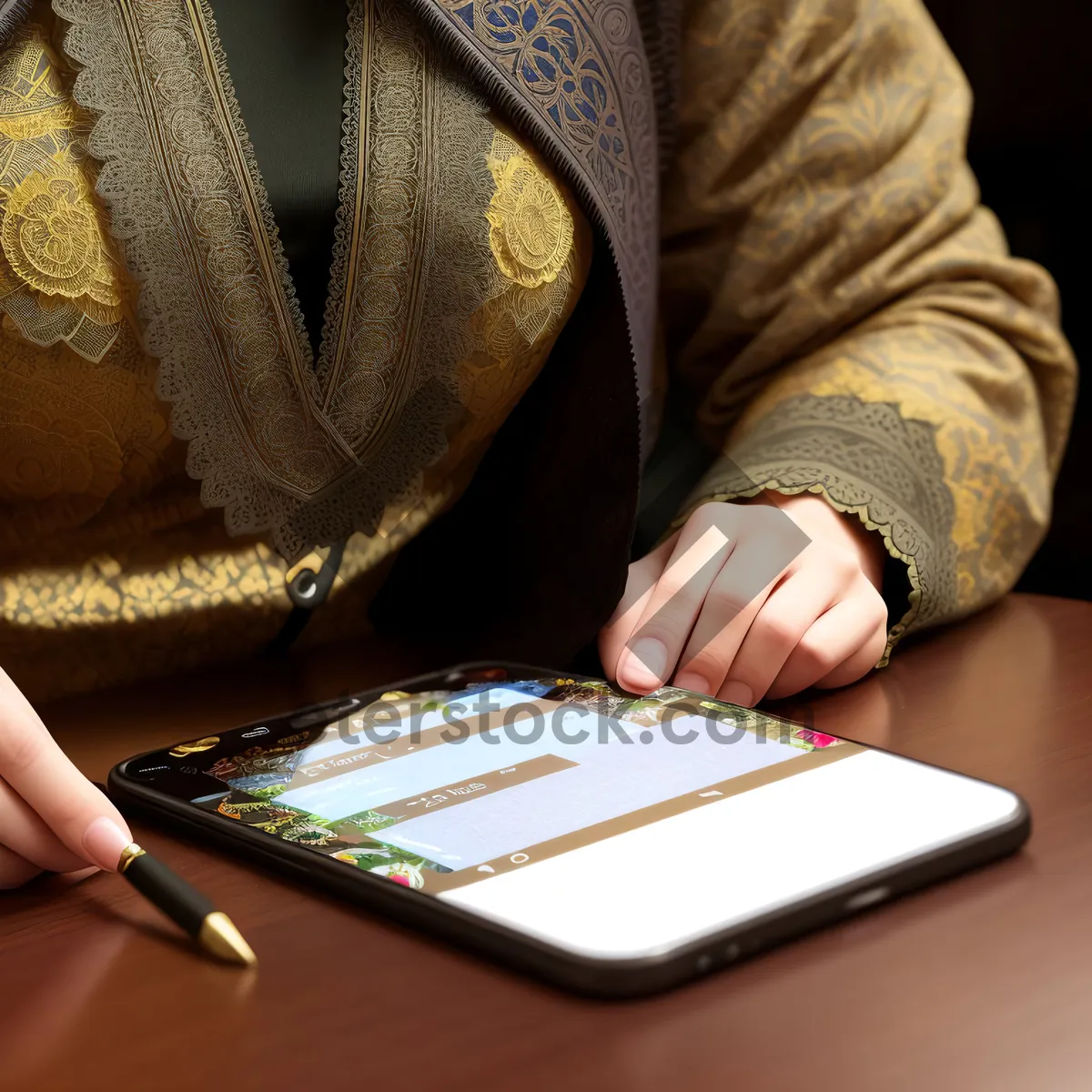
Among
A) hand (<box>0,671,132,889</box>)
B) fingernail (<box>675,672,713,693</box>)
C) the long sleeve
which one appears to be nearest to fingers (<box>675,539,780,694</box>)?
fingernail (<box>675,672,713,693</box>)

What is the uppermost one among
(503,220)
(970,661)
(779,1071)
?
(503,220)

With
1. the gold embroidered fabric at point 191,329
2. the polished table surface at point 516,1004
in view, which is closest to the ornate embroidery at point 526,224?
the gold embroidered fabric at point 191,329

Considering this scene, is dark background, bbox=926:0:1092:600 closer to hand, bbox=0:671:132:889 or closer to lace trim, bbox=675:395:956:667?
lace trim, bbox=675:395:956:667

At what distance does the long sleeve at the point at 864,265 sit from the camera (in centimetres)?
63

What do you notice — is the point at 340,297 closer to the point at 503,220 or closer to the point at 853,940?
the point at 503,220

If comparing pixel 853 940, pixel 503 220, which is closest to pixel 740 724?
pixel 853 940

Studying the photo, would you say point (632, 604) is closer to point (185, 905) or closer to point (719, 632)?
point (719, 632)

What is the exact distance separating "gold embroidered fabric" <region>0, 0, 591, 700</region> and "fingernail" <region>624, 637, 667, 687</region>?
0.42 feet

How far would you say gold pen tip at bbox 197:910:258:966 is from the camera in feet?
0.95

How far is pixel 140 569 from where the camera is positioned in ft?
1.75

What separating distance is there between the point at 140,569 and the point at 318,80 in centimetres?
21

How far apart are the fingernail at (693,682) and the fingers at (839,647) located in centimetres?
3

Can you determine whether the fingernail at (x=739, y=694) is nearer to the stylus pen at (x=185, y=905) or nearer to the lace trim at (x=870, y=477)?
the lace trim at (x=870, y=477)

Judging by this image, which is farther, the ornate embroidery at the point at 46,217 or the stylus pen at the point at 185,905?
the ornate embroidery at the point at 46,217
